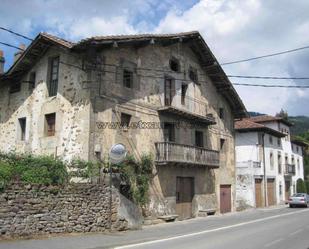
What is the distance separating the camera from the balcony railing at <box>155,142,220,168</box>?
75.6 feet

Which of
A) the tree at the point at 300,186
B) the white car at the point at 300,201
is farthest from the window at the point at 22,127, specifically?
the tree at the point at 300,186

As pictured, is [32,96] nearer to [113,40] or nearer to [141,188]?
[113,40]

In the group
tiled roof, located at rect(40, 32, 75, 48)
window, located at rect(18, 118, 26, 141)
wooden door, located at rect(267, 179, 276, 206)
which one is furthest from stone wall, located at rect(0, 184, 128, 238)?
wooden door, located at rect(267, 179, 276, 206)

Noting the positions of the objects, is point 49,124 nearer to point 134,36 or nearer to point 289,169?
point 134,36

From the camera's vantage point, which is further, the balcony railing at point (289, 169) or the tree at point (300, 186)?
the tree at point (300, 186)

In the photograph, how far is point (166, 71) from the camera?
2552 centimetres

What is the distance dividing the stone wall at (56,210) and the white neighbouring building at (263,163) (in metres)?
20.1

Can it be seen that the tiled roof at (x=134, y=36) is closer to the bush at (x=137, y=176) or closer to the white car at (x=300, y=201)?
the bush at (x=137, y=176)

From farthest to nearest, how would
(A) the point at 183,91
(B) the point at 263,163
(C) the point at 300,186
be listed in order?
(C) the point at 300,186, (B) the point at 263,163, (A) the point at 183,91

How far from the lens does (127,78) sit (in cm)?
2270

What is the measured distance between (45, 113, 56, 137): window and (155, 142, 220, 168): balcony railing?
579 centimetres

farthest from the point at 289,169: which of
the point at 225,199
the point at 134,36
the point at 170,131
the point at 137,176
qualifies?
the point at 134,36

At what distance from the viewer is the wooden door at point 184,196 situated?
2519cm

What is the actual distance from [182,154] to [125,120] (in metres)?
4.32
